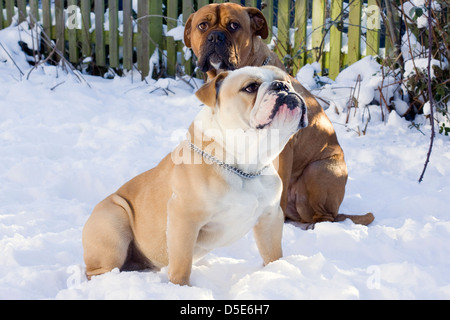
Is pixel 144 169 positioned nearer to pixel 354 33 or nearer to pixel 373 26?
pixel 354 33

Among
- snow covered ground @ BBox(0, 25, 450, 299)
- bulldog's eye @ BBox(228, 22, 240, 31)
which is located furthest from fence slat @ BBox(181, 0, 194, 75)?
bulldog's eye @ BBox(228, 22, 240, 31)

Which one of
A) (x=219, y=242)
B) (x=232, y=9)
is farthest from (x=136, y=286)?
(x=232, y=9)

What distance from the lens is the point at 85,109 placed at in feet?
21.0

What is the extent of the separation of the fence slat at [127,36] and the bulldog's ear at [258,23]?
3.86 meters

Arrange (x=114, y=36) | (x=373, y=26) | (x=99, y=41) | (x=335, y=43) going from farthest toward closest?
(x=99, y=41), (x=114, y=36), (x=335, y=43), (x=373, y=26)

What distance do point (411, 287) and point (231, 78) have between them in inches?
48.2

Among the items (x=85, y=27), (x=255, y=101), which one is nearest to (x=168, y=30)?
(x=85, y=27)

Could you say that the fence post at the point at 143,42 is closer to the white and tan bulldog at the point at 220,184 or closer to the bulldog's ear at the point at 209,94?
the white and tan bulldog at the point at 220,184

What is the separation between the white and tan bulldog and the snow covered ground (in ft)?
0.54

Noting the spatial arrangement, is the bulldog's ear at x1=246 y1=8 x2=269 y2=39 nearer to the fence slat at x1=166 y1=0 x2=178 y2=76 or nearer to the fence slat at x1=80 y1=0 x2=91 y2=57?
the fence slat at x1=166 y1=0 x2=178 y2=76

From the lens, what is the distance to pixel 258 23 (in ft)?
13.8

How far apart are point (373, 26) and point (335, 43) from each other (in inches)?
18.3

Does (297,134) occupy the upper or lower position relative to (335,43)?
upper

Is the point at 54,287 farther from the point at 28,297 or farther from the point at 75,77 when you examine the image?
the point at 75,77
